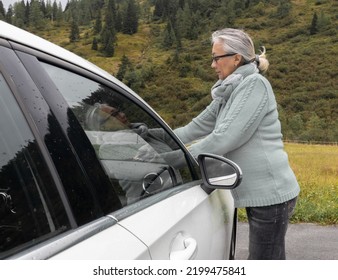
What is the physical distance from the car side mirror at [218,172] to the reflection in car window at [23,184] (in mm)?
1012

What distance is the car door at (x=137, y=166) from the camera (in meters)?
1.39

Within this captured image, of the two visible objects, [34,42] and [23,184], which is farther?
[34,42]

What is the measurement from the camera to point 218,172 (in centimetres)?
219

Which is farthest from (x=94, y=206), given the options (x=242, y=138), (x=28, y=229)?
(x=242, y=138)

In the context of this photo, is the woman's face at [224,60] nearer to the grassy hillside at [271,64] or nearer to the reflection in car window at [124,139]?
the reflection in car window at [124,139]

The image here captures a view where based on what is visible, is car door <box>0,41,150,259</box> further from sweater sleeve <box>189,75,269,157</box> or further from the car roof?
sweater sleeve <box>189,75,269,157</box>

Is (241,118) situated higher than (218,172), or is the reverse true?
(241,118)

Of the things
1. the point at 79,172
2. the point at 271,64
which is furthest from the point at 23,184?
the point at 271,64

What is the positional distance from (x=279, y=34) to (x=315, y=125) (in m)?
42.7

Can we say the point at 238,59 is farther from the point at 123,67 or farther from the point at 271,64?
the point at 123,67

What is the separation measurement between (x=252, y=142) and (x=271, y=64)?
88.0m

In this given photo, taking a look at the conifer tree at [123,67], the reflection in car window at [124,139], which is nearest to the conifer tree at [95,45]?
the conifer tree at [123,67]

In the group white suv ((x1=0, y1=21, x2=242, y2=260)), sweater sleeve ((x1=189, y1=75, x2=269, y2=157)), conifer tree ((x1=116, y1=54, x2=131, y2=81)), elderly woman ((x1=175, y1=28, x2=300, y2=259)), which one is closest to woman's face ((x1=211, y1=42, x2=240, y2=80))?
elderly woman ((x1=175, y1=28, x2=300, y2=259))

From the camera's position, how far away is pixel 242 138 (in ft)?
7.62
